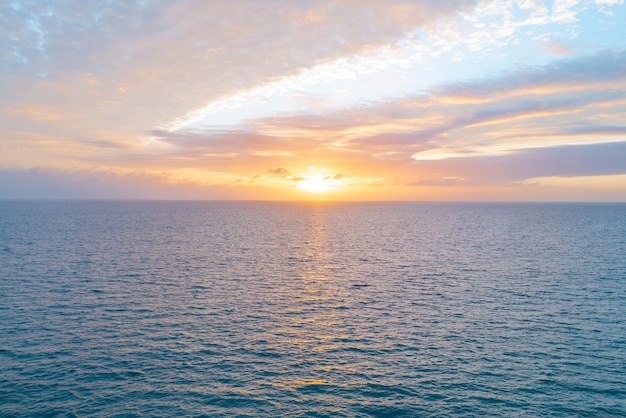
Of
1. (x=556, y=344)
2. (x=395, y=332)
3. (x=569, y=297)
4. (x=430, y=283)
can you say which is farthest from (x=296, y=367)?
(x=569, y=297)

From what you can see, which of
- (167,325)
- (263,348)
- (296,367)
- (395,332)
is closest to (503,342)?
(395,332)

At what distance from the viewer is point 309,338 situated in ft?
181

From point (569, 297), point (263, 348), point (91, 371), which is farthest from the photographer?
point (569, 297)

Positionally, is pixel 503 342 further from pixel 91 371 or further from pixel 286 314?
pixel 91 371

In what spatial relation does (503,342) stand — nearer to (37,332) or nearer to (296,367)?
(296,367)

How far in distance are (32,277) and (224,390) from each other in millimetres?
64332

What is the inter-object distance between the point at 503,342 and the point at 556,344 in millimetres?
6362

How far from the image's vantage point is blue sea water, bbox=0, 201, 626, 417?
3991cm

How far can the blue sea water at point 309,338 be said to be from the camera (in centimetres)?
3991

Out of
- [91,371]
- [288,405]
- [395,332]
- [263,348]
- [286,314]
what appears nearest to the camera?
[288,405]

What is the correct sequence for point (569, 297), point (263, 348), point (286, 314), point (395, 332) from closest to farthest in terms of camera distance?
point (263, 348)
point (395, 332)
point (286, 314)
point (569, 297)

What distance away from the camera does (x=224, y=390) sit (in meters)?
41.8

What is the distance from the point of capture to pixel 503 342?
53375mm

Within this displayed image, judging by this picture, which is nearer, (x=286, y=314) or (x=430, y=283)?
(x=286, y=314)
